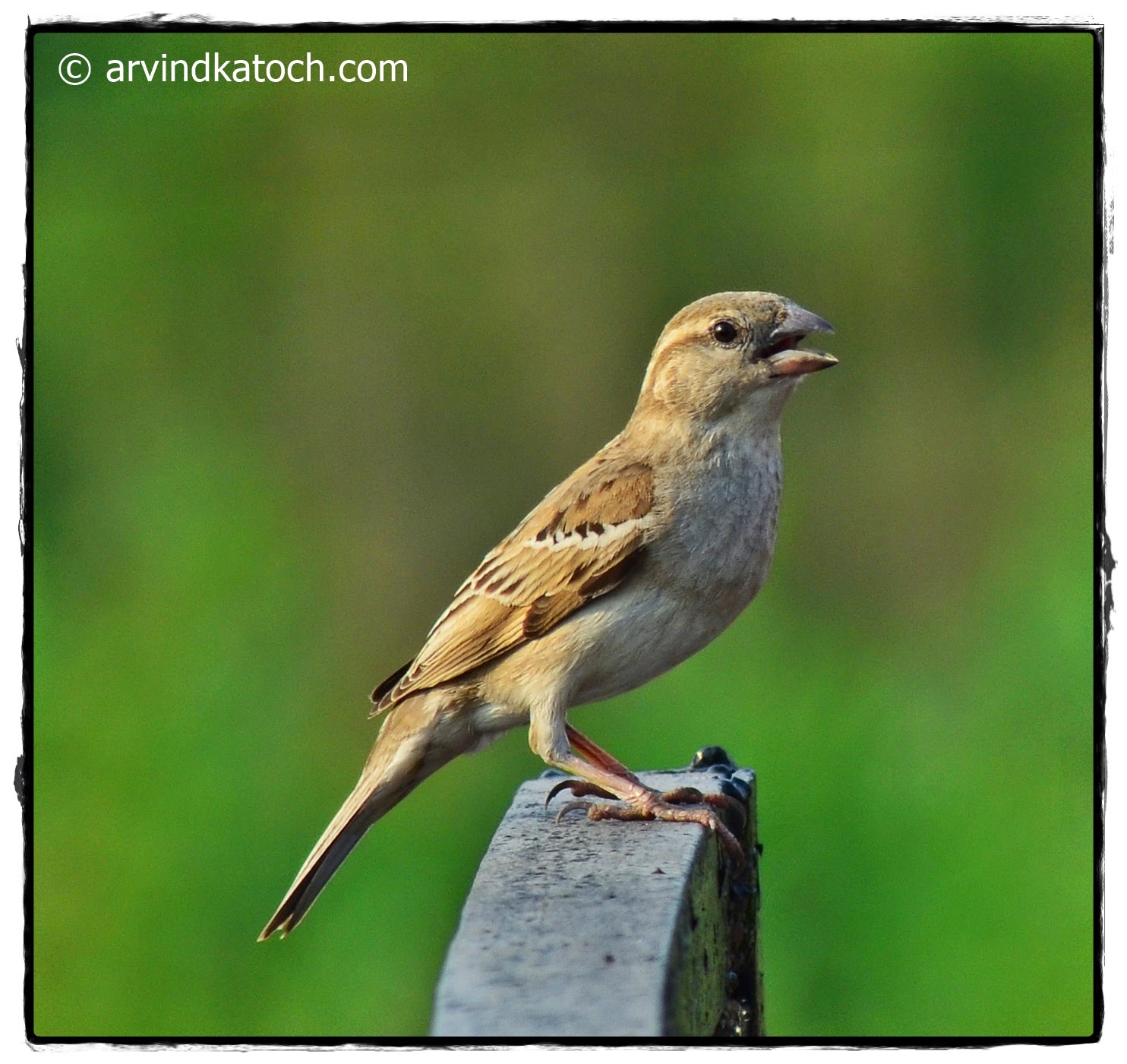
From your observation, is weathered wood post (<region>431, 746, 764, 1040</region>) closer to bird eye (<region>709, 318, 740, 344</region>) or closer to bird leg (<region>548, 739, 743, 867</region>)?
bird leg (<region>548, 739, 743, 867</region>)

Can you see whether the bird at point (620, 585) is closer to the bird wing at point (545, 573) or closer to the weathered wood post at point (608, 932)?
the bird wing at point (545, 573)

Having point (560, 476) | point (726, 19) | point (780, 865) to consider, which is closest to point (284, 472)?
point (560, 476)

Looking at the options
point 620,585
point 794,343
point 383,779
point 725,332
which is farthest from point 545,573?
point 794,343

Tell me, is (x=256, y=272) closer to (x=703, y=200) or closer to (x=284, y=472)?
(x=284, y=472)

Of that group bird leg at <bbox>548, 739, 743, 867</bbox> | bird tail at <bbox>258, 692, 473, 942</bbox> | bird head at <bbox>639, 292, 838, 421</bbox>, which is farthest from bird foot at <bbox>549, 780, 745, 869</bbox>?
bird head at <bbox>639, 292, 838, 421</bbox>

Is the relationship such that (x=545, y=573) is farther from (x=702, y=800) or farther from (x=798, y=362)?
(x=798, y=362)

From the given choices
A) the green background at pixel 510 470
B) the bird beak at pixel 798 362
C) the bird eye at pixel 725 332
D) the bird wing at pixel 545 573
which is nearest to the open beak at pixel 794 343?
the bird beak at pixel 798 362
